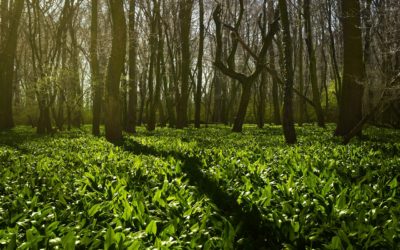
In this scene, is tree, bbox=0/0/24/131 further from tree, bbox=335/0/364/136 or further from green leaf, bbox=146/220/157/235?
green leaf, bbox=146/220/157/235

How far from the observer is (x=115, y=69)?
13.8 m

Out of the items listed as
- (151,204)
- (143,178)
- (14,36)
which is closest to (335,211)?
(151,204)

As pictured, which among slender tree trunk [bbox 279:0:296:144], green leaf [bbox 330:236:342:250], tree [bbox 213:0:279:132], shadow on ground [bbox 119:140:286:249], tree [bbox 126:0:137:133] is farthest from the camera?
tree [bbox 126:0:137:133]

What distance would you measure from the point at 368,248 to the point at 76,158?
6039 millimetres

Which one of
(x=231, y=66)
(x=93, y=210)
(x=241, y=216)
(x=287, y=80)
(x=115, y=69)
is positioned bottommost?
(x=241, y=216)

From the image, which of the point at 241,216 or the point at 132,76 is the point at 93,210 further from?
the point at 132,76

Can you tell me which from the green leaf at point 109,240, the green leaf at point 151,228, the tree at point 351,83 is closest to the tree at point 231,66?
the tree at point 351,83

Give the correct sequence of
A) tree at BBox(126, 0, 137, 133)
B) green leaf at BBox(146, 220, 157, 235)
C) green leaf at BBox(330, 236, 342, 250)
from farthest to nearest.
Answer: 1. tree at BBox(126, 0, 137, 133)
2. green leaf at BBox(146, 220, 157, 235)
3. green leaf at BBox(330, 236, 342, 250)

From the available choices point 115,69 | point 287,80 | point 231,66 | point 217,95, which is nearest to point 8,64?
point 115,69

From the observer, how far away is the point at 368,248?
10.5 ft

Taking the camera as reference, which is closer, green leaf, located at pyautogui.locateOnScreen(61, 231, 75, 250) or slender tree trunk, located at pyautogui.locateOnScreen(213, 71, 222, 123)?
green leaf, located at pyautogui.locateOnScreen(61, 231, 75, 250)

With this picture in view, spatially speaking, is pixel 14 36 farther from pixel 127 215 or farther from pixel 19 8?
pixel 127 215

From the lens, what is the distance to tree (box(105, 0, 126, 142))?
13773 millimetres

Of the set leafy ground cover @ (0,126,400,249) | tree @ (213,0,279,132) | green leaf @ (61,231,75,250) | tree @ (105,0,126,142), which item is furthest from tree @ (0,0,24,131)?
green leaf @ (61,231,75,250)
